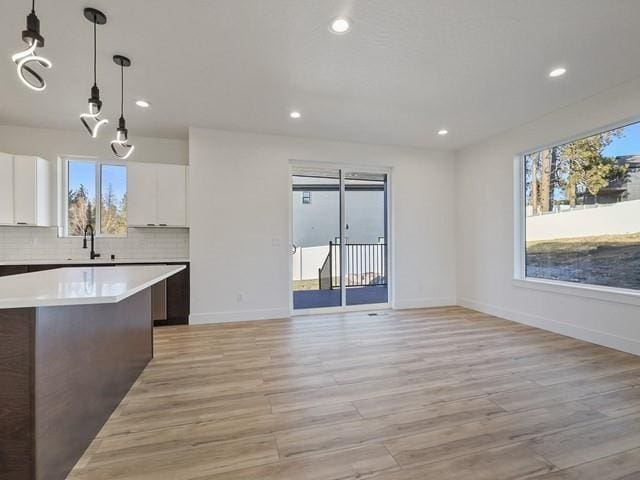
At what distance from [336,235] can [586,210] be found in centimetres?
323

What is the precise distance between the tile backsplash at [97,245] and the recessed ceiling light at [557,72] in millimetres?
4951

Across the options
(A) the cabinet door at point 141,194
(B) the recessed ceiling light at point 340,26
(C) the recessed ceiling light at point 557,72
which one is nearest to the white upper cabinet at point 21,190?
(A) the cabinet door at point 141,194

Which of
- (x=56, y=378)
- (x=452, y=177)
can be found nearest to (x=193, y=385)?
(x=56, y=378)

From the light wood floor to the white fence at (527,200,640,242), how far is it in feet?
4.35

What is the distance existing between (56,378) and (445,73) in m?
3.62

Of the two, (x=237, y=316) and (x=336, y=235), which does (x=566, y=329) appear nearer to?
(x=336, y=235)

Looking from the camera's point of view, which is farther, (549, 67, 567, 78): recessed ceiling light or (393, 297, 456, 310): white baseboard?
(393, 297, 456, 310): white baseboard

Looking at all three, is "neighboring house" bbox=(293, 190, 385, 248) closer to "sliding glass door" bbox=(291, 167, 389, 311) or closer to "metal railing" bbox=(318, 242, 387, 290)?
"sliding glass door" bbox=(291, 167, 389, 311)

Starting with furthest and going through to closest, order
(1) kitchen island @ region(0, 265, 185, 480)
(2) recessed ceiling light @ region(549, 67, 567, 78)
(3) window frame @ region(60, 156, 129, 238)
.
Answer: (3) window frame @ region(60, 156, 129, 238) < (2) recessed ceiling light @ region(549, 67, 567, 78) < (1) kitchen island @ region(0, 265, 185, 480)

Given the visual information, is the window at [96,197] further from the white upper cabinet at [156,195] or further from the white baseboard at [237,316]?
the white baseboard at [237,316]

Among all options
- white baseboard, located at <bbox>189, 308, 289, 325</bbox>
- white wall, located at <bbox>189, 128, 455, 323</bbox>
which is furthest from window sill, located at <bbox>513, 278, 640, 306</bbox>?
white baseboard, located at <bbox>189, 308, 289, 325</bbox>

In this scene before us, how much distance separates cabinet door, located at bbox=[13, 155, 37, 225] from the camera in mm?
4125

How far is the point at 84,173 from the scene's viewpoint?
186 inches

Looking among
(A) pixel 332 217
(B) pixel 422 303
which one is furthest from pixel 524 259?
(A) pixel 332 217
